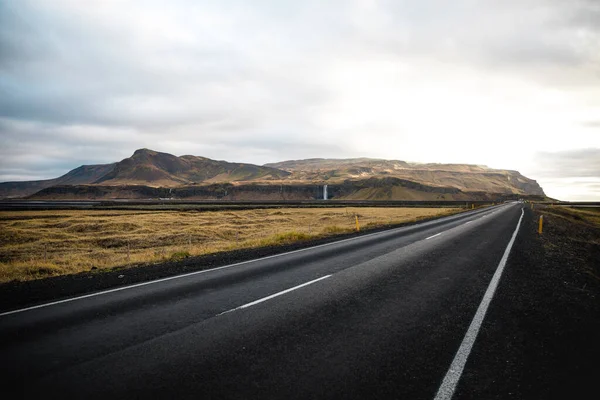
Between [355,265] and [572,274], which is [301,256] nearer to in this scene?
[355,265]

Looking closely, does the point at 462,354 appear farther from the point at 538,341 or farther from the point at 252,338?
the point at 252,338

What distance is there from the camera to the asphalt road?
3707 mm

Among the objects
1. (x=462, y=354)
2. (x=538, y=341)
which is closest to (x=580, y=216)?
(x=538, y=341)

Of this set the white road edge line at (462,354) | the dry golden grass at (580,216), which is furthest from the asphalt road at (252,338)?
the dry golden grass at (580,216)

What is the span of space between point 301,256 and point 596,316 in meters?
8.70

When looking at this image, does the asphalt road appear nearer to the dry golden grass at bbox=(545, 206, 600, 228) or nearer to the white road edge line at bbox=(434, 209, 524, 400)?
the white road edge line at bbox=(434, 209, 524, 400)

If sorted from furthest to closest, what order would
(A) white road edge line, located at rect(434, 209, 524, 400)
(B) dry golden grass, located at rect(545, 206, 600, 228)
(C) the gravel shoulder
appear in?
(B) dry golden grass, located at rect(545, 206, 600, 228) → (C) the gravel shoulder → (A) white road edge line, located at rect(434, 209, 524, 400)

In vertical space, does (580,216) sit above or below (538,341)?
below

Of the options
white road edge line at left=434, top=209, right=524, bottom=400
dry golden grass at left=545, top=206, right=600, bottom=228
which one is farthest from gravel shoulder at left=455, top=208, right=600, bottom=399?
dry golden grass at left=545, top=206, right=600, bottom=228

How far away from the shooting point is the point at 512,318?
5.82 metres

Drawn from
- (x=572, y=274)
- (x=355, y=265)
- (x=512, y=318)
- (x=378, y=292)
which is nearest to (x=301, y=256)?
(x=355, y=265)

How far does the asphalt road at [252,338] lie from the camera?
371cm

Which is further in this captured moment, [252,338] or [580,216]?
[580,216]

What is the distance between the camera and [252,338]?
499 centimetres
